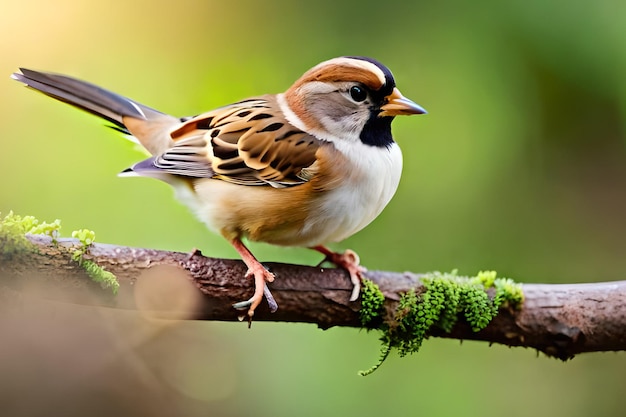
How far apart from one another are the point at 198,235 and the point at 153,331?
0.67 metres

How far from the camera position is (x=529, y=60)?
5113mm

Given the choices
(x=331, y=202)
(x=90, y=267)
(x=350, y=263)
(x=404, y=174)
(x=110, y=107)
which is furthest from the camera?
(x=404, y=174)

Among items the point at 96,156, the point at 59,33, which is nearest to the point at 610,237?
the point at 96,156

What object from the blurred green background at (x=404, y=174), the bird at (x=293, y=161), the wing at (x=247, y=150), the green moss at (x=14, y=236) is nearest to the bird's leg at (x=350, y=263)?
the bird at (x=293, y=161)

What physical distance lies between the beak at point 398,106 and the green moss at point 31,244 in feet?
4.90

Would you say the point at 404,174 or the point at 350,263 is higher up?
the point at 404,174

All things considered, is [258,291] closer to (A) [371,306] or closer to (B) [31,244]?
(A) [371,306]

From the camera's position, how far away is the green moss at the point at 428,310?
3.68 meters

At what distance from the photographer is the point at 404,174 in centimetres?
530

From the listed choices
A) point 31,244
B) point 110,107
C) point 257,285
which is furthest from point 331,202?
point 110,107

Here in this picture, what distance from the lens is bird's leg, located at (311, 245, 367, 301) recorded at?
370 centimetres

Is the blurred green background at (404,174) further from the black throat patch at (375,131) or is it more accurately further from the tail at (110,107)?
the black throat patch at (375,131)

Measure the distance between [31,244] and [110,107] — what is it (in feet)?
4.42

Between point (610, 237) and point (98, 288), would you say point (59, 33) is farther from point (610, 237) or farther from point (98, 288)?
point (610, 237)
